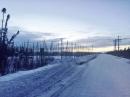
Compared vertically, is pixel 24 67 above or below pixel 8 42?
below

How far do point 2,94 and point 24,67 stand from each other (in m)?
20.3

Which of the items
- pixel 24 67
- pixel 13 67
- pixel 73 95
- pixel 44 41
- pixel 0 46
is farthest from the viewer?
pixel 44 41

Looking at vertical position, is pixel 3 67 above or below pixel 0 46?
below

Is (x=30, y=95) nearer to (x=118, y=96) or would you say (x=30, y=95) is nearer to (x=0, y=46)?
(x=118, y=96)

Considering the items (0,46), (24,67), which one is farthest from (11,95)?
(24,67)

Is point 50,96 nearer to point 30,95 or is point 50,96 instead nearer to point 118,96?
point 30,95

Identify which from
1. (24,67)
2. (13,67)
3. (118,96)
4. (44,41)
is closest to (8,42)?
(13,67)

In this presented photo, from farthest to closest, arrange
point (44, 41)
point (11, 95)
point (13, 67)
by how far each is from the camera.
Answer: point (44, 41)
point (13, 67)
point (11, 95)

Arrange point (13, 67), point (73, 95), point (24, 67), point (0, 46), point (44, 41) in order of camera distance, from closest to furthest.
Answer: point (73, 95)
point (0, 46)
point (13, 67)
point (24, 67)
point (44, 41)

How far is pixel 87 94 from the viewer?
13.7 meters

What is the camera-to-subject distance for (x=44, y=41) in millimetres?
60375

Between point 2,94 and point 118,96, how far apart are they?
183 inches

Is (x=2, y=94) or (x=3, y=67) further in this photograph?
(x=3, y=67)

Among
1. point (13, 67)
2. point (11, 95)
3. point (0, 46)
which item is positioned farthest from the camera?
point (13, 67)
